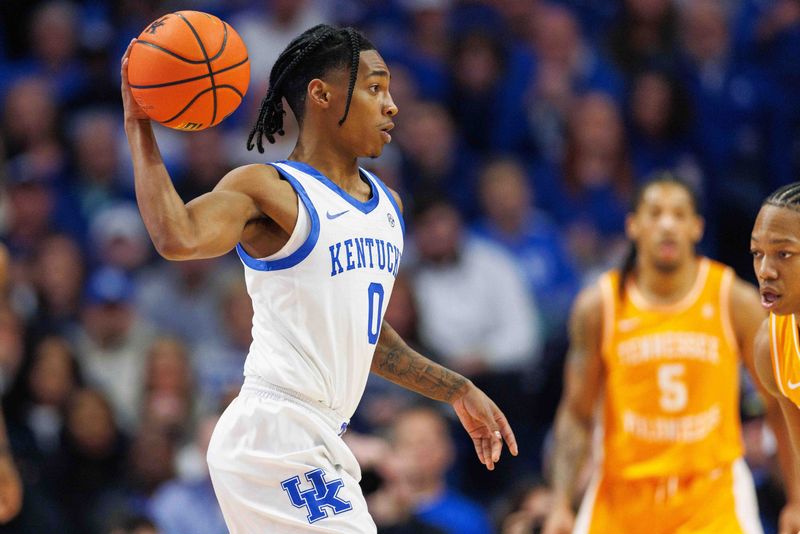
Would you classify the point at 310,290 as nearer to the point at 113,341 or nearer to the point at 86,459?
the point at 86,459

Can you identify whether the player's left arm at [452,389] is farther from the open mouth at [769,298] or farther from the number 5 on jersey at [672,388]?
the number 5 on jersey at [672,388]

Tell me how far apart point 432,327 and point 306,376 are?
5062mm

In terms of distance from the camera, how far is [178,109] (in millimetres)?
4199

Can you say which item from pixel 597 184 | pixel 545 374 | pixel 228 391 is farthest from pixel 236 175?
pixel 597 184

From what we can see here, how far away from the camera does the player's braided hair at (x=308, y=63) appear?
4.65 meters

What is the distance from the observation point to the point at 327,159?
469 centimetres

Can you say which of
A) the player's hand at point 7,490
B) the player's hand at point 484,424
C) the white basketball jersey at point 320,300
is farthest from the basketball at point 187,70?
the player's hand at point 7,490

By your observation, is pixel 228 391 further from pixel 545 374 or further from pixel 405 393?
pixel 545 374

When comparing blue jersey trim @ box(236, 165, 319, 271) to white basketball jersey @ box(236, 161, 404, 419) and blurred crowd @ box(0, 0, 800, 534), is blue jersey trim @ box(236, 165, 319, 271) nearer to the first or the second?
white basketball jersey @ box(236, 161, 404, 419)

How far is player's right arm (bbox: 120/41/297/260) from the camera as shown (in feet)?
12.7

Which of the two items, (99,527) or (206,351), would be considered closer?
(99,527)

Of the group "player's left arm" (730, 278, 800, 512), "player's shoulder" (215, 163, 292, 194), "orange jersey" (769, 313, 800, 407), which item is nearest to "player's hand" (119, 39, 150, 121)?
"player's shoulder" (215, 163, 292, 194)

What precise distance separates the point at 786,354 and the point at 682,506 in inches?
70.4

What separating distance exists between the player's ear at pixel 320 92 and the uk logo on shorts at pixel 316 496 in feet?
4.24
